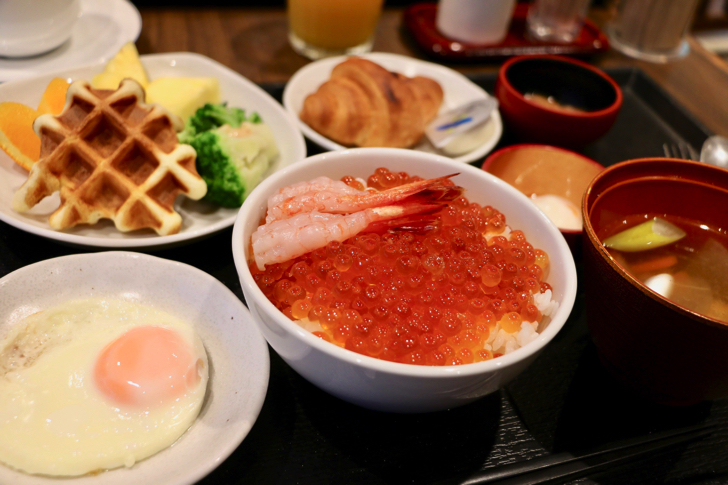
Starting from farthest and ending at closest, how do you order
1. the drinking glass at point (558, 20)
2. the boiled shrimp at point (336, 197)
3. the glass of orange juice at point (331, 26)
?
1. the drinking glass at point (558, 20)
2. the glass of orange juice at point (331, 26)
3. the boiled shrimp at point (336, 197)

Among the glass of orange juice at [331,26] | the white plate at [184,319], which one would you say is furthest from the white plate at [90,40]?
the white plate at [184,319]

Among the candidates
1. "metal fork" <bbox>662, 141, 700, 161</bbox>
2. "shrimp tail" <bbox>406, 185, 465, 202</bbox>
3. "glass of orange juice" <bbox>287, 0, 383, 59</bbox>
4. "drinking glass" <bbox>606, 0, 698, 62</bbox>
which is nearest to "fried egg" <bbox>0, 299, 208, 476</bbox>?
"shrimp tail" <bbox>406, 185, 465, 202</bbox>

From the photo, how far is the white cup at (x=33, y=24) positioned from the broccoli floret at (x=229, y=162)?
79cm

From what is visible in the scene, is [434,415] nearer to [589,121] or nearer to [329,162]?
[329,162]

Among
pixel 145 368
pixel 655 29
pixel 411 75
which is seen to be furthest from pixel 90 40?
pixel 655 29

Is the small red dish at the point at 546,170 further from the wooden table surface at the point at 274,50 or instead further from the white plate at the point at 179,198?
the wooden table surface at the point at 274,50

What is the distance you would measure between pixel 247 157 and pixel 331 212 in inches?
20.0

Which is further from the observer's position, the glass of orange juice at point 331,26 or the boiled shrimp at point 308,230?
the glass of orange juice at point 331,26

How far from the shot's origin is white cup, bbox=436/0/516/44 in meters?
2.32

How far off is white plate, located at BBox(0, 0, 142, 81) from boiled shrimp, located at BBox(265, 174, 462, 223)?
1184mm

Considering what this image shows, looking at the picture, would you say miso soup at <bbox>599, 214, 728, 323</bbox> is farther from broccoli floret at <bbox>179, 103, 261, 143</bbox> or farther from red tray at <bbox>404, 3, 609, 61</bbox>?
red tray at <bbox>404, 3, 609, 61</bbox>

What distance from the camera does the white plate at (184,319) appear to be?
34.0 inches

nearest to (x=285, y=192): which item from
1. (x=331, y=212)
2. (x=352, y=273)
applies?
(x=331, y=212)

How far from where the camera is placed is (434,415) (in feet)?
3.44
